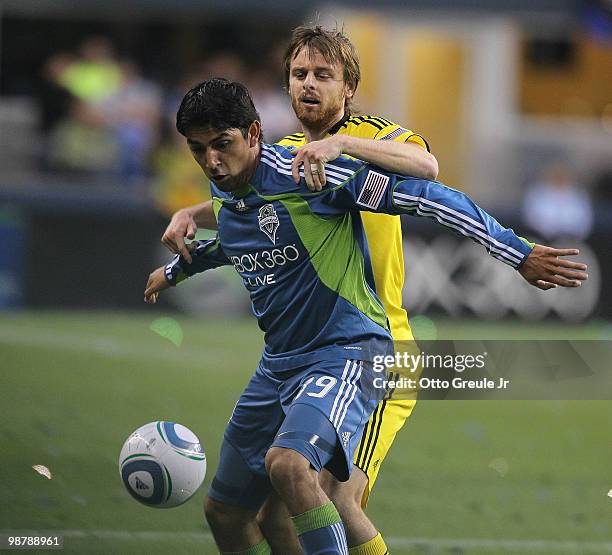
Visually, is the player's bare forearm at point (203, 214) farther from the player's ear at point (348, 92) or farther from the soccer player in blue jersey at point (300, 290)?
the player's ear at point (348, 92)

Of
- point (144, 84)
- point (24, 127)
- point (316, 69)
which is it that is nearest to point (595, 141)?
point (144, 84)

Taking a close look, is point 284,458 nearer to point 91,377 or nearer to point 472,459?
point 472,459

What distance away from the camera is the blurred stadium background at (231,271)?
25.6 ft

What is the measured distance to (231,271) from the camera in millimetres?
16609

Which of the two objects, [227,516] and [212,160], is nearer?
[212,160]

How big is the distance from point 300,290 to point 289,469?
79cm

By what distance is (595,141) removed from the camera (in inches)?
942

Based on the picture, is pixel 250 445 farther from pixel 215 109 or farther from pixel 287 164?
pixel 215 109

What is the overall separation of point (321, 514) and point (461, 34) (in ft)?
67.6

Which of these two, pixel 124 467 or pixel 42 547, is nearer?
pixel 124 467

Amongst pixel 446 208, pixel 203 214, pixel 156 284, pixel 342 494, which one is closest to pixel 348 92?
pixel 203 214

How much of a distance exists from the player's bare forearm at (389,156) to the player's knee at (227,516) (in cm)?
154

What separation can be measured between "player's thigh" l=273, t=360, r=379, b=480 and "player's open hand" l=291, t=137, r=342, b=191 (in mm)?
704

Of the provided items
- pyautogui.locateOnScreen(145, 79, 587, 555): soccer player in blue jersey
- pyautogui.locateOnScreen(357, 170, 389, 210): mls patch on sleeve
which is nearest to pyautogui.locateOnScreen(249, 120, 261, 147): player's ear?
pyautogui.locateOnScreen(145, 79, 587, 555): soccer player in blue jersey
